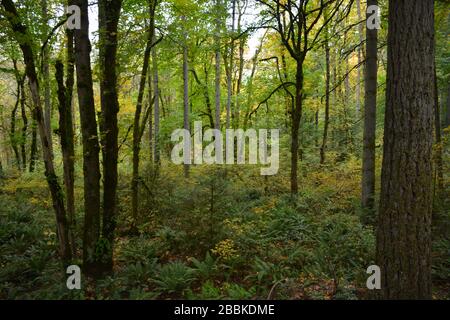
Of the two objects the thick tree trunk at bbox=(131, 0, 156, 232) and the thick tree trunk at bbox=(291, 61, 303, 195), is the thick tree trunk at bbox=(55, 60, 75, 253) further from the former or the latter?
the thick tree trunk at bbox=(291, 61, 303, 195)

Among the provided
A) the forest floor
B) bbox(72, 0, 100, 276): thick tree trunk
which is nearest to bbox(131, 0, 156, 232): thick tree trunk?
the forest floor

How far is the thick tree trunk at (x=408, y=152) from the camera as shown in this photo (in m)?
3.91

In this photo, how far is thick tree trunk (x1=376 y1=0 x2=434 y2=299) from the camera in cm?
391

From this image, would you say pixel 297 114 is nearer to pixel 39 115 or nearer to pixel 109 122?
pixel 109 122

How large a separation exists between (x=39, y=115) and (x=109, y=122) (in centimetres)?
153

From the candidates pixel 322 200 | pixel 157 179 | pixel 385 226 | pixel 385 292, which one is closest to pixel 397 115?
pixel 385 226

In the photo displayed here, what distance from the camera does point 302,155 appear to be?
17.9 meters

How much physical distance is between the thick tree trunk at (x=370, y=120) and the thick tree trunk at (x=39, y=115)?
7.48 m

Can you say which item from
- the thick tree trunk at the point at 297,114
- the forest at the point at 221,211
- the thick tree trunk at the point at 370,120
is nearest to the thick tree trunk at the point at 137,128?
the forest at the point at 221,211

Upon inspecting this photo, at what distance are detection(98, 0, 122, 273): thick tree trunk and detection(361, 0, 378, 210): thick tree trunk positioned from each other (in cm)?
619

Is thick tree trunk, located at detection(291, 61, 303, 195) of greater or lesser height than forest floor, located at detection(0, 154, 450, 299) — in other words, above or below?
above

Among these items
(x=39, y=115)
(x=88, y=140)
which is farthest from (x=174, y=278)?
(x=39, y=115)

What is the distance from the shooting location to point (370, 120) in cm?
804

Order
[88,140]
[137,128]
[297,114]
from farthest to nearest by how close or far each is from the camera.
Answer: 1. [297,114]
2. [137,128]
3. [88,140]
